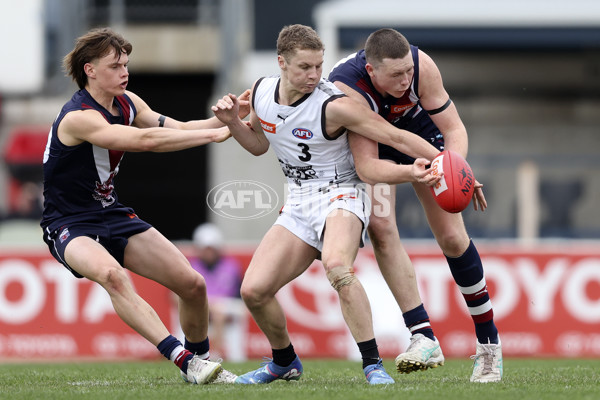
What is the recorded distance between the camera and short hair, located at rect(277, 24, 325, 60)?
6395 millimetres

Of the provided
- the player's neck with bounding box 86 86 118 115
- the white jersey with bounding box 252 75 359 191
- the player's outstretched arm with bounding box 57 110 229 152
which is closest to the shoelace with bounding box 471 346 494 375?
the white jersey with bounding box 252 75 359 191

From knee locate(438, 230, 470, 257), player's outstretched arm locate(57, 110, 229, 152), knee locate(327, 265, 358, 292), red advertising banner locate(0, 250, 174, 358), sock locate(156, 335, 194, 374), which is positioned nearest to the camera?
knee locate(327, 265, 358, 292)

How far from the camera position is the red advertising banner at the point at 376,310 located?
1254cm

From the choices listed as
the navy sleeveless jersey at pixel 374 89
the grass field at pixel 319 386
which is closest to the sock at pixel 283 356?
the grass field at pixel 319 386

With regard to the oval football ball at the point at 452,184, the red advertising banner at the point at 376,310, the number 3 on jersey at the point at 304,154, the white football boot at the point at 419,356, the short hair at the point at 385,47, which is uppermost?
the short hair at the point at 385,47

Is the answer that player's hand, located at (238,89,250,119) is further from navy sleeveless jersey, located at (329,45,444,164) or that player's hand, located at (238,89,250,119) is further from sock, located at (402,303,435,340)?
sock, located at (402,303,435,340)

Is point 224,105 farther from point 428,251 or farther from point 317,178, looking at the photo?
point 428,251

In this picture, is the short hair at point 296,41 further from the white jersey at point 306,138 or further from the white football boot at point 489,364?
the white football boot at point 489,364

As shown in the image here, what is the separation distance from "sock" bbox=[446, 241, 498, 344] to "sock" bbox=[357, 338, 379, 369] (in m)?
0.86

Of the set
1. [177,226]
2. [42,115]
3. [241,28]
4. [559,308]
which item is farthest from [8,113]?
[559,308]

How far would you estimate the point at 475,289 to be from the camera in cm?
693

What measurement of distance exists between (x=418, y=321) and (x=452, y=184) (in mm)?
1188

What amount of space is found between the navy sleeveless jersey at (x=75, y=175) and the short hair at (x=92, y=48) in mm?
184

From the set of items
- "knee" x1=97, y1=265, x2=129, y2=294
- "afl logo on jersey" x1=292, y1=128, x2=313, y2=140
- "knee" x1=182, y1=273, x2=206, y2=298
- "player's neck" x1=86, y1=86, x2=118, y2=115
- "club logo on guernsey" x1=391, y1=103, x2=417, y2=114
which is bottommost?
"knee" x1=182, y1=273, x2=206, y2=298
